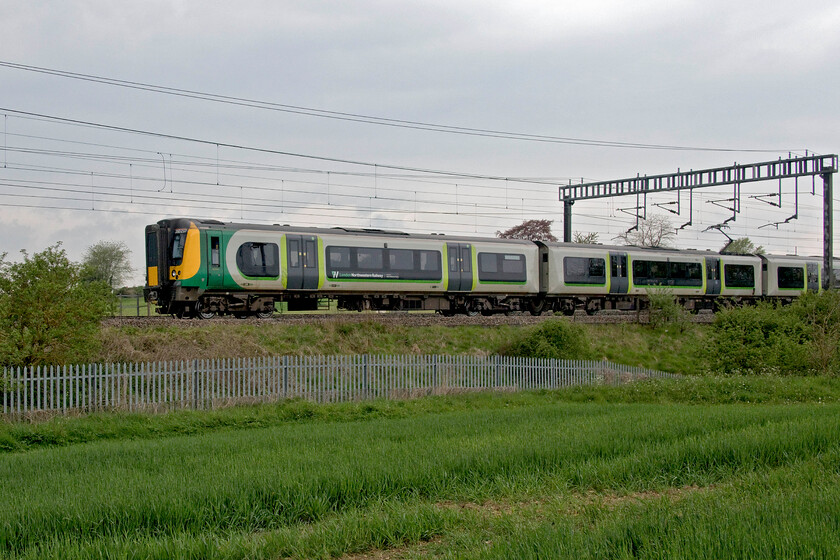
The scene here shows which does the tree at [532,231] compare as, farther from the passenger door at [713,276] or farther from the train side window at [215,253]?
the train side window at [215,253]

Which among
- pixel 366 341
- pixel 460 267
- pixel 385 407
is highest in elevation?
pixel 460 267

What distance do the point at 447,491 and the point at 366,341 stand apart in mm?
15829

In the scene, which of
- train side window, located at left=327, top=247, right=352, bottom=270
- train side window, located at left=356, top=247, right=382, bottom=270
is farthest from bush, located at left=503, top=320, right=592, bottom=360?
train side window, located at left=327, top=247, right=352, bottom=270

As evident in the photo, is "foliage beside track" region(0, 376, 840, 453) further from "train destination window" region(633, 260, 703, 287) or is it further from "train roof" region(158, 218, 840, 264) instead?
"train destination window" region(633, 260, 703, 287)

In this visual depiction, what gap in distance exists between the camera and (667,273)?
36.2 metres

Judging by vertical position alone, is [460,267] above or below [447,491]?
above

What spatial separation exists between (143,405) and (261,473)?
8.31 m

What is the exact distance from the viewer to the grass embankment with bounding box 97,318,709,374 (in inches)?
750

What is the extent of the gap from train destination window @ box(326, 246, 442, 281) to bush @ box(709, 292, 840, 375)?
10485 millimetres

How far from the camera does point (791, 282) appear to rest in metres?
42.0

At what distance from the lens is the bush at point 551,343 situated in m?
24.0

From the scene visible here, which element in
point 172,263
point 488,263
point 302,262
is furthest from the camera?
point 488,263

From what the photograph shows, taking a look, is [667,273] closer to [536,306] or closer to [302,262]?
[536,306]

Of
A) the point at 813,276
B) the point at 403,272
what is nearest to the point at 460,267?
the point at 403,272
